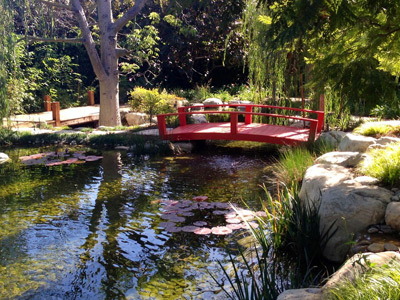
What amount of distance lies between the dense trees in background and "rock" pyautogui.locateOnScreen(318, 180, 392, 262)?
995 mm

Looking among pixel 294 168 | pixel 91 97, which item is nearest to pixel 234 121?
pixel 294 168

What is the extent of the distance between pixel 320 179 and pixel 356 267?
2240 mm

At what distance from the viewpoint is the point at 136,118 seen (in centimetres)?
1462

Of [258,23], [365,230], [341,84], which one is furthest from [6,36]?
[365,230]

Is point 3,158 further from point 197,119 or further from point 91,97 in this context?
point 91,97

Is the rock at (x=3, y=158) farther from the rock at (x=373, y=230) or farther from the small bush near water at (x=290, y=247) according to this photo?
the rock at (x=373, y=230)

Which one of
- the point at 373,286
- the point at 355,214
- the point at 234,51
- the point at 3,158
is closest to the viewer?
the point at 373,286

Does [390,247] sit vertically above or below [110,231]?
above

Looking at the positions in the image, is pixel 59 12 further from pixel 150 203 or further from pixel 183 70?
pixel 150 203

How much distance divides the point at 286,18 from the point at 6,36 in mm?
7274

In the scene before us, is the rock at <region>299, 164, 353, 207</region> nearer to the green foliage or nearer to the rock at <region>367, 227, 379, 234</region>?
the rock at <region>367, 227, 379, 234</region>

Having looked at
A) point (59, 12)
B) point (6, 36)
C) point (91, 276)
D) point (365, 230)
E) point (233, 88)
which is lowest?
point (91, 276)

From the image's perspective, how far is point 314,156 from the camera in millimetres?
8031

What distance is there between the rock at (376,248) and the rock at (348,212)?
0.84ft
